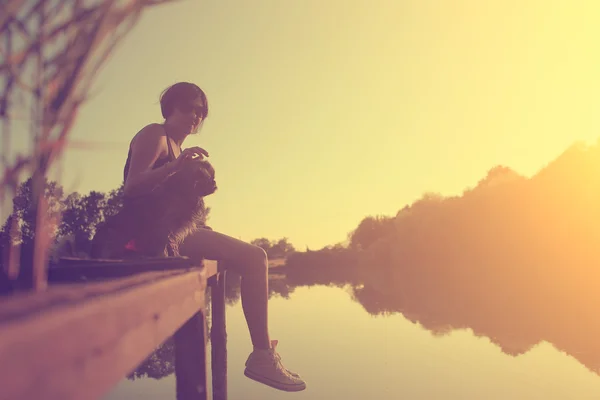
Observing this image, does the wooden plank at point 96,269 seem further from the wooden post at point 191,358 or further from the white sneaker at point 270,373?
the white sneaker at point 270,373

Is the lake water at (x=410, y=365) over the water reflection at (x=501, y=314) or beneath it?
beneath

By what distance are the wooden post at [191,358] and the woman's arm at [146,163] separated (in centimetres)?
70

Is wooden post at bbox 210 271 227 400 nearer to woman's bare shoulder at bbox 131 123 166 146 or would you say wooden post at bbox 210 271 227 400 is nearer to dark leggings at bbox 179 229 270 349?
dark leggings at bbox 179 229 270 349

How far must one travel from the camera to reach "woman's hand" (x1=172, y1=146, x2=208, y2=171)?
229cm

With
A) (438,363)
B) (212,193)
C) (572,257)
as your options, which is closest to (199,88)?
(212,193)

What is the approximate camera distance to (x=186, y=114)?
9.45 feet

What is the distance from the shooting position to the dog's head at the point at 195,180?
2375 millimetres

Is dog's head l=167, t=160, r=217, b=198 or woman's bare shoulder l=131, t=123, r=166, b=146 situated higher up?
woman's bare shoulder l=131, t=123, r=166, b=146

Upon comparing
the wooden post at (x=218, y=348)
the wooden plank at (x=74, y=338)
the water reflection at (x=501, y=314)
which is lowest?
the water reflection at (x=501, y=314)

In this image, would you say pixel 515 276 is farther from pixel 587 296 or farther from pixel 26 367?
pixel 26 367

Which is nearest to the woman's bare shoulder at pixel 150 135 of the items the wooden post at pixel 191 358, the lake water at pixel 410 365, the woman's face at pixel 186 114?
the woman's face at pixel 186 114

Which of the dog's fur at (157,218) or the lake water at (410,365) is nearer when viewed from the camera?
the dog's fur at (157,218)

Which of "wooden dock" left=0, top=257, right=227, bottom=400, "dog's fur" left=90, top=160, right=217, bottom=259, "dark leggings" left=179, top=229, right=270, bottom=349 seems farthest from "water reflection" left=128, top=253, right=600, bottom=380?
"wooden dock" left=0, top=257, right=227, bottom=400

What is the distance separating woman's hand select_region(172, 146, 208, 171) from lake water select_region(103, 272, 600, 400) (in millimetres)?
4517
